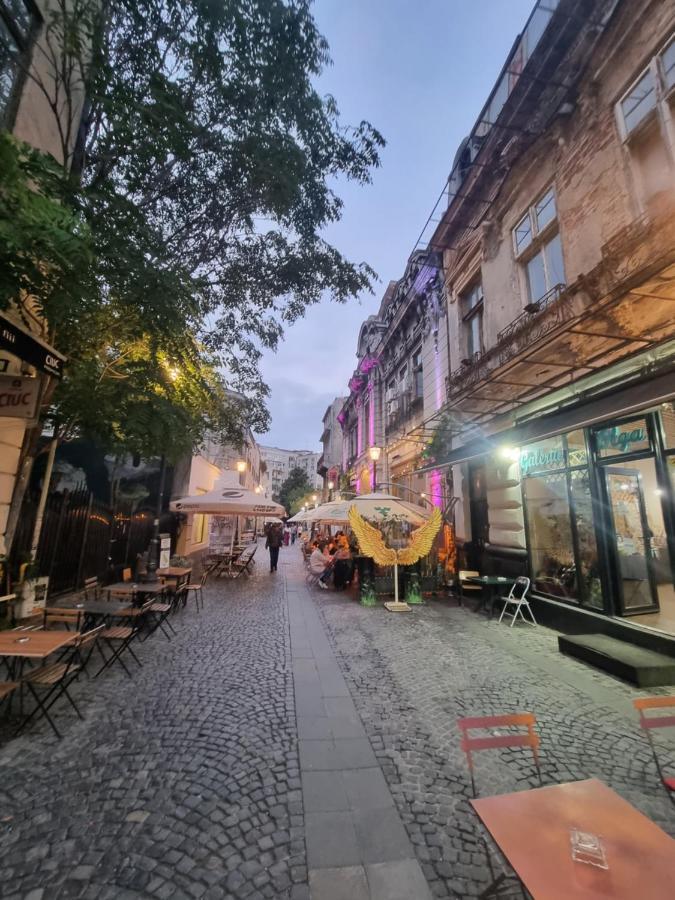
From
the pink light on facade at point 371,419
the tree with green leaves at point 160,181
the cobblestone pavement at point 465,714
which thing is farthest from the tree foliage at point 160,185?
the pink light on facade at point 371,419

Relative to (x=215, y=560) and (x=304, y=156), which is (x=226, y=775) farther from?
(x=215, y=560)

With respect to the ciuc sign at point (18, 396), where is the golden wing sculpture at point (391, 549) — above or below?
below

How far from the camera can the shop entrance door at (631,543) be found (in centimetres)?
649

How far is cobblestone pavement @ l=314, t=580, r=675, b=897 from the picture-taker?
2.62 metres

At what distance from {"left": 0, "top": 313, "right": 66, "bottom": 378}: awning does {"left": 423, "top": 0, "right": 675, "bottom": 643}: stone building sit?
22.0 feet

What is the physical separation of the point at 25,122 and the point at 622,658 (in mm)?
11721

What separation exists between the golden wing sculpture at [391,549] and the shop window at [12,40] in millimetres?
9109

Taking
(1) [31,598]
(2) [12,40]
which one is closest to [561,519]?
(1) [31,598]

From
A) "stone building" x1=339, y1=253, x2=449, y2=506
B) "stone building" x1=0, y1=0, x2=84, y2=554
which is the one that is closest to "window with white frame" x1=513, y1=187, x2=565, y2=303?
"stone building" x1=339, y1=253, x2=449, y2=506

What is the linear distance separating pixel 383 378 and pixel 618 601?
15534 millimetres

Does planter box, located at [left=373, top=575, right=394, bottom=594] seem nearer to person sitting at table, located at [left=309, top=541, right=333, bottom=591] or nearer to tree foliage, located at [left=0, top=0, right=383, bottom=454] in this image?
person sitting at table, located at [left=309, top=541, right=333, bottom=591]

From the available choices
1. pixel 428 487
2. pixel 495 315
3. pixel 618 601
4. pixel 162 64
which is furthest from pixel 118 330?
pixel 428 487

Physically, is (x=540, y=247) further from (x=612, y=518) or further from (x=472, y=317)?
(x=612, y=518)

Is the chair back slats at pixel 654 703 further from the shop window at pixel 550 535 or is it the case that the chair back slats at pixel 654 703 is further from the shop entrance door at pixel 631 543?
the shop window at pixel 550 535
